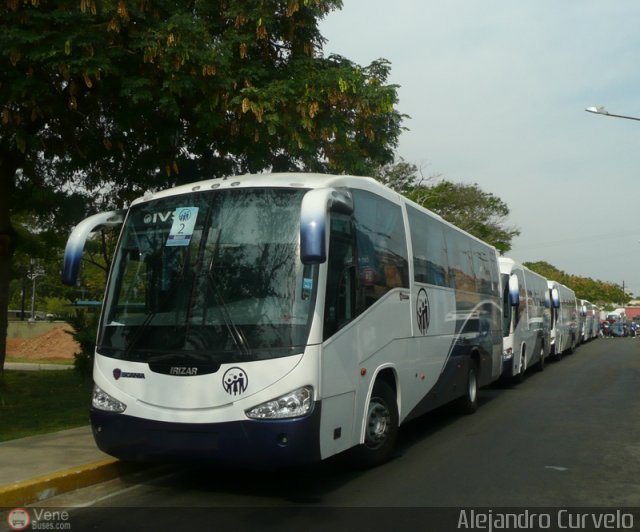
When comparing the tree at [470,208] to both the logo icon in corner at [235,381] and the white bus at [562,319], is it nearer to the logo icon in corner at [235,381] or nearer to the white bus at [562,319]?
the white bus at [562,319]

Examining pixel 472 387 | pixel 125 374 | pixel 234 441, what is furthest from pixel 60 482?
pixel 472 387

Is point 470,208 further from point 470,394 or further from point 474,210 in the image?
point 470,394

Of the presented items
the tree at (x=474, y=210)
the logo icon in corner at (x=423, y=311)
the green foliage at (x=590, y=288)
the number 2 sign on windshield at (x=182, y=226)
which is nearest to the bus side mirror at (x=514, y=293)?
the logo icon in corner at (x=423, y=311)

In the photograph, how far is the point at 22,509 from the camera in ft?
21.0

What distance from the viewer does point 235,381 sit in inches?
254

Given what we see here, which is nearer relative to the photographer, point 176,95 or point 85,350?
point 176,95

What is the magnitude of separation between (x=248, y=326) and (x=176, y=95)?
6419 millimetres

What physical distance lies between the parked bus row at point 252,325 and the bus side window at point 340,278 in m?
0.02

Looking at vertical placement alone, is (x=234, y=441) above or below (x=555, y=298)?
below

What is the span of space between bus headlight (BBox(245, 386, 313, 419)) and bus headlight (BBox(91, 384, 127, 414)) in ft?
4.28

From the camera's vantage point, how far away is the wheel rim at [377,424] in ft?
25.6

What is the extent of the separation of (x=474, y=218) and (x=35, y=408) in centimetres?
3861

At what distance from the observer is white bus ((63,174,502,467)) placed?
639 cm

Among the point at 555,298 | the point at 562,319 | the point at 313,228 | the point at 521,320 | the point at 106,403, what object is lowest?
the point at 106,403
